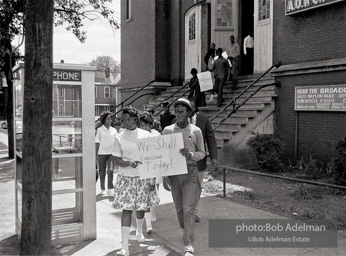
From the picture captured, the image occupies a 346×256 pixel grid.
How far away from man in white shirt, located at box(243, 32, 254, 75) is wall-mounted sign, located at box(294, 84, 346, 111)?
141 inches

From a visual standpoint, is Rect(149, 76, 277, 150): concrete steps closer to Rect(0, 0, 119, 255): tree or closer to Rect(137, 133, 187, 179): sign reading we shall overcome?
Rect(137, 133, 187, 179): sign reading we shall overcome

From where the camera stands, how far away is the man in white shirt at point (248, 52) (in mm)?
14008

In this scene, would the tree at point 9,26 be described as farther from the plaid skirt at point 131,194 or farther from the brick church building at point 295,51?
the plaid skirt at point 131,194

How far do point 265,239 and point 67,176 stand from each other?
3003mm

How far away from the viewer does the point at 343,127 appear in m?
9.81

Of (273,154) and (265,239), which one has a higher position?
(273,154)

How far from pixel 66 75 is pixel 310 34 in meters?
7.96

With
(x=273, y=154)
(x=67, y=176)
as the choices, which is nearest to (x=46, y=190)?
(x=67, y=176)

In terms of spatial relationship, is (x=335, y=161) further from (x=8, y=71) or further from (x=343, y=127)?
(x=8, y=71)

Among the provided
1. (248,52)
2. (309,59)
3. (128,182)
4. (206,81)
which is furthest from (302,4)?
(128,182)

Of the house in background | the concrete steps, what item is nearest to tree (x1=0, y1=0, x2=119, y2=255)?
the concrete steps

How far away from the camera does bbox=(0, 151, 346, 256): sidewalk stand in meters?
4.98

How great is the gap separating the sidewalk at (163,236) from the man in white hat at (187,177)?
0.47m

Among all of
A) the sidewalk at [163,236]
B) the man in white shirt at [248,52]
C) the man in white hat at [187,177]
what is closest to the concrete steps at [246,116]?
the man in white shirt at [248,52]
